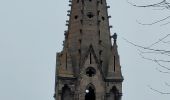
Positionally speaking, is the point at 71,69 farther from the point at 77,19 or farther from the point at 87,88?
the point at 77,19

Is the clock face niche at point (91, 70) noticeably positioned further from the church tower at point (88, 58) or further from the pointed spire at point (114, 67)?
the pointed spire at point (114, 67)

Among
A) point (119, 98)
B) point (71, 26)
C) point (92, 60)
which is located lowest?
point (119, 98)

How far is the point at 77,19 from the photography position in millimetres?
41312

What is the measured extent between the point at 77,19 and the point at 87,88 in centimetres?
606

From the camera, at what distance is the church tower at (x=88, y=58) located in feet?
123

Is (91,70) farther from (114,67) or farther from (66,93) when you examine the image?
(66,93)

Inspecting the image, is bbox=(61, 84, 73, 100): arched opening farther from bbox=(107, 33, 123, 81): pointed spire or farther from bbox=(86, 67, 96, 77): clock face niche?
bbox=(107, 33, 123, 81): pointed spire

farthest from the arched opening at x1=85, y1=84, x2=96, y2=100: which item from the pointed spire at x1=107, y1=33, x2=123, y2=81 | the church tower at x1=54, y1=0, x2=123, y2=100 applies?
the pointed spire at x1=107, y1=33, x2=123, y2=81

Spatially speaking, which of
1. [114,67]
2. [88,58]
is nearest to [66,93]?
[88,58]

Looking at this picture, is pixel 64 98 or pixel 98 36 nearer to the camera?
pixel 64 98

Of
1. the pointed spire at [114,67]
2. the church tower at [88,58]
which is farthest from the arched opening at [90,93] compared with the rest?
the pointed spire at [114,67]

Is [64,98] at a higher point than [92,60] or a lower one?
lower

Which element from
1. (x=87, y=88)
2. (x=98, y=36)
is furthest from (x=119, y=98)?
(x=98, y=36)

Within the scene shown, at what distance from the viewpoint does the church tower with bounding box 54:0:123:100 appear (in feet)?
123
